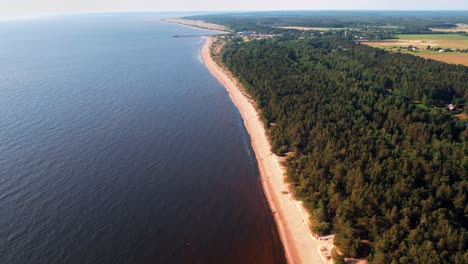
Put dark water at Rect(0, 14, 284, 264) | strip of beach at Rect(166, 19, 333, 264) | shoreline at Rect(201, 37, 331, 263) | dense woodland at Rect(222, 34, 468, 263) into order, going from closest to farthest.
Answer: dense woodland at Rect(222, 34, 468, 263) < strip of beach at Rect(166, 19, 333, 264) < shoreline at Rect(201, 37, 331, 263) < dark water at Rect(0, 14, 284, 264)

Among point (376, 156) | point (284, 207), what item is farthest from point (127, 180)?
point (376, 156)

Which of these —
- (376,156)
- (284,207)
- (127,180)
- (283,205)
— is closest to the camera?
(284,207)

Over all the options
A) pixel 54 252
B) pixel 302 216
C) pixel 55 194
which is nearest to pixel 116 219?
pixel 54 252

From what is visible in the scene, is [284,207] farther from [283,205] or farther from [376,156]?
[376,156]

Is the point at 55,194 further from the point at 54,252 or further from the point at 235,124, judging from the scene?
the point at 235,124

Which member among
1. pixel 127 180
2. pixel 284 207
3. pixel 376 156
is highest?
pixel 376 156

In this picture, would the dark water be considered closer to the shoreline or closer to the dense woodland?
the shoreline

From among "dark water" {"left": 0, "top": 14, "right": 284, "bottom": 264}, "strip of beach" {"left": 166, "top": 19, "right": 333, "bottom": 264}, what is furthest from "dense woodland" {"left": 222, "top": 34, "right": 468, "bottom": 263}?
"dark water" {"left": 0, "top": 14, "right": 284, "bottom": 264}
